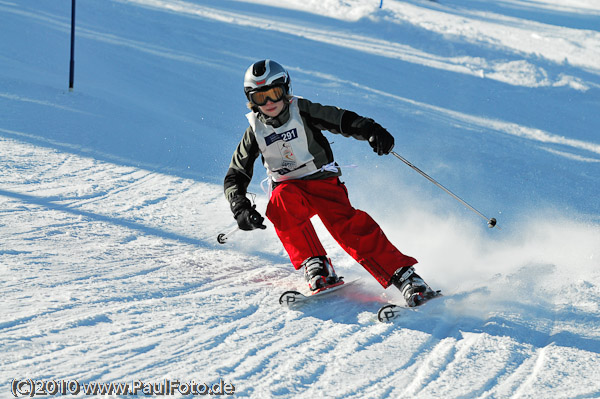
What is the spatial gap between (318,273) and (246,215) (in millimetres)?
595

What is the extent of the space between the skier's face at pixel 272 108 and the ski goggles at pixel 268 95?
0.8 inches

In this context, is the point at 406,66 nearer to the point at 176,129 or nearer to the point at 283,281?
the point at 176,129

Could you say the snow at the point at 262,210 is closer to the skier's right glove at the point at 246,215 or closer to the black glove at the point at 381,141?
the skier's right glove at the point at 246,215

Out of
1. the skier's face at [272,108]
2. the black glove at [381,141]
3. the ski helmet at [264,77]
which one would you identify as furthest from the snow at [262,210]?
the ski helmet at [264,77]

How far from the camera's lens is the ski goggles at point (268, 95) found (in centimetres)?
393

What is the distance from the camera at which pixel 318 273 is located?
13.1 feet

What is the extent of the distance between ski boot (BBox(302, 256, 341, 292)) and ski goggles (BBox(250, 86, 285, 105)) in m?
1.05

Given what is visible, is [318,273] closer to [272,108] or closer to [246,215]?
[246,215]

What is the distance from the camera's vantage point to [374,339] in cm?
331

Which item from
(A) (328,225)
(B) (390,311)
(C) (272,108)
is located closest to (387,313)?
(B) (390,311)

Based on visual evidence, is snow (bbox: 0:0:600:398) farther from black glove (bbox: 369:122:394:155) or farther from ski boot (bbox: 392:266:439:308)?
black glove (bbox: 369:122:394:155)

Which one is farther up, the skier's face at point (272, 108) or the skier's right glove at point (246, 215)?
the skier's face at point (272, 108)

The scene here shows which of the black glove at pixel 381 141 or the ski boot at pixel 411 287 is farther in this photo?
the black glove at pixel 381 141

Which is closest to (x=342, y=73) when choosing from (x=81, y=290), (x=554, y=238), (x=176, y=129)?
(x=176, y=129)
